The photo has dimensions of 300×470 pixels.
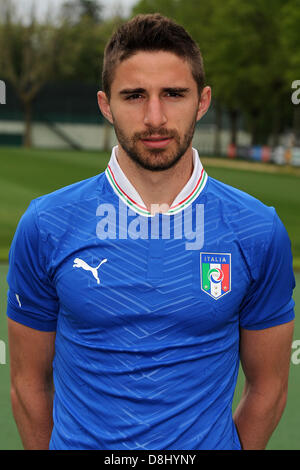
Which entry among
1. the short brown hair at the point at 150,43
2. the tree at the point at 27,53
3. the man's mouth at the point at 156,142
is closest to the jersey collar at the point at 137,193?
the man's mouth at the point at 156,142

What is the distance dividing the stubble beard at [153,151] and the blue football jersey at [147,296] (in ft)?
0.33

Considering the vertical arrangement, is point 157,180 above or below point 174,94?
below

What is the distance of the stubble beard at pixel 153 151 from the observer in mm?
2148

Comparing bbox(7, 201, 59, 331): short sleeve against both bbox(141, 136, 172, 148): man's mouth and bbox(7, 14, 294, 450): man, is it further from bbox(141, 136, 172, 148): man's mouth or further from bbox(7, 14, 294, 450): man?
bbox(141, 136, 172, 148): man's mouth

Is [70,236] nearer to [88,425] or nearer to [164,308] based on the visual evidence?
[164,308]

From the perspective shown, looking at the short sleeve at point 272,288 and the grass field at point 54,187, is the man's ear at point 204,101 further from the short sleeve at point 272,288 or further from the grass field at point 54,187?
the grass field at point 54,187

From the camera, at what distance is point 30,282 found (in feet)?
7.56

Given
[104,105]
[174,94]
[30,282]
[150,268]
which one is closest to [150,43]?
[174,94]

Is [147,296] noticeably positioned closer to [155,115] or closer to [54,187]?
[155,115]

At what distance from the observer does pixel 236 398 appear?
14.2ft

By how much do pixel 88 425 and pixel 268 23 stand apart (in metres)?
46.6

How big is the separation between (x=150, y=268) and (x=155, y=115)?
481 millimetres

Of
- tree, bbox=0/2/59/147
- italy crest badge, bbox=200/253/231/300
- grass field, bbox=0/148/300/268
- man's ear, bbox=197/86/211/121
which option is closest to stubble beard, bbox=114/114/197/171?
man's ear, bbox=197/86/211/121

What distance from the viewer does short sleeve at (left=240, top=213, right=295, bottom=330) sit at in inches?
88.7
